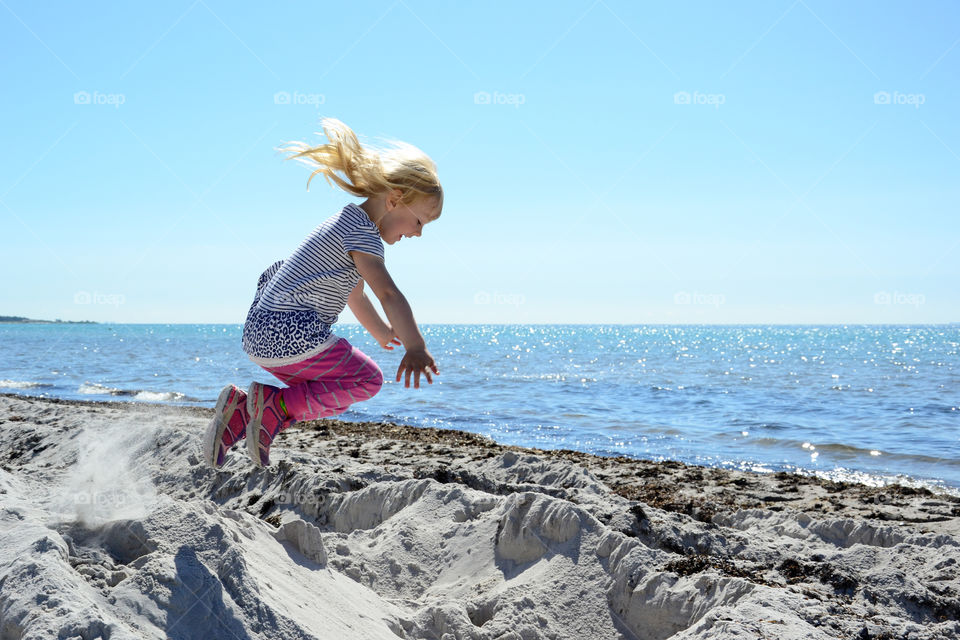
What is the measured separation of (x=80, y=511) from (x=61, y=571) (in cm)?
62

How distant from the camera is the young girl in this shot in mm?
3291

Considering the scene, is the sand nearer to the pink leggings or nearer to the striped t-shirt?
the pink leggings

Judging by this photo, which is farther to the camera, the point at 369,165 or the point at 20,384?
the point at 20,384

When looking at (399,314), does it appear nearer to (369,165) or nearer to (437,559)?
(369,165)

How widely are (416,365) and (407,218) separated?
79cm

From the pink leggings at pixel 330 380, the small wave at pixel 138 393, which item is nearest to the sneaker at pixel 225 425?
the pink leggings at pixel 330 380

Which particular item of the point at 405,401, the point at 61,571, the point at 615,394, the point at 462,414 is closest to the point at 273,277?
the point at 61,571

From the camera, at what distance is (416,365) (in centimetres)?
302

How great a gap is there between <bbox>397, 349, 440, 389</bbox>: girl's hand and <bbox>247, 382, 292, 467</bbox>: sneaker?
2.38 ft

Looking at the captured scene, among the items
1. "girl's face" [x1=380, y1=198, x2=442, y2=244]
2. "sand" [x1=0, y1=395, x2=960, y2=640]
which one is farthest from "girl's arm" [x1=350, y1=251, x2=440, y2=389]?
"sand" [x1=0, y1=395, x2=960, y2=640]

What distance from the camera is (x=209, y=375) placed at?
22.6 meters

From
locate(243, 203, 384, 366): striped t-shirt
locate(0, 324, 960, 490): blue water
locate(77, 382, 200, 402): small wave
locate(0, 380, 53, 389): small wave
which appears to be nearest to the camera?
locate(243, 203, 384, 366): striped t-shirt

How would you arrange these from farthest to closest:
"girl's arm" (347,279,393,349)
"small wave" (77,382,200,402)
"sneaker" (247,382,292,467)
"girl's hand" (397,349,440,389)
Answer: "small wave" (77,382,200,402), "girl's arm" (347,279,393,349), "sneaker" (247,382,292,467), "girl's hand" (397,349,440,389)

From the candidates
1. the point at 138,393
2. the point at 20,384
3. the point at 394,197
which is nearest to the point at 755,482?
the point at 394,197
